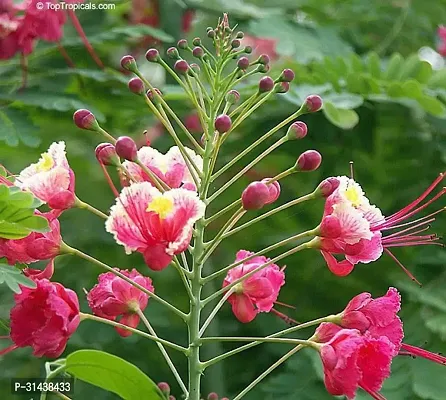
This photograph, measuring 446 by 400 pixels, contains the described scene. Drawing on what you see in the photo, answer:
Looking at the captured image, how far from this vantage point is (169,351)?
4.64 ft

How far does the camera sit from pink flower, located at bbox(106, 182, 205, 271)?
717mm

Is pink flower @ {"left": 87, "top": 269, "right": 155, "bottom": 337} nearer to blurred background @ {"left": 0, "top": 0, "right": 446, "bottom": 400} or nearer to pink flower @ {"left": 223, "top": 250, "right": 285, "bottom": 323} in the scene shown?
pink flower @ {"left": 223, "top": 250, "right": 285, "bottom": 323}

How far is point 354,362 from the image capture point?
729 mm

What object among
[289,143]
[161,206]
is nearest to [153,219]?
[161,206]

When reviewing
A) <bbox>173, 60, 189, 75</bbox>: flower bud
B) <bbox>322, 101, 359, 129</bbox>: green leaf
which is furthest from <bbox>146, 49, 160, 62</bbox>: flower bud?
<bbox>322, 101, 359, 129</bbox>: green leaf

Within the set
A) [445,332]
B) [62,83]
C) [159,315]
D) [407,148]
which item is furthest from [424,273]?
[62,83]

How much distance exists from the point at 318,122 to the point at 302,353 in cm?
43

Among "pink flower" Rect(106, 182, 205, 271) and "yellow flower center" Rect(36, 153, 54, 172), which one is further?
"yellow flower center" Rect(36, 153, 54, 172)

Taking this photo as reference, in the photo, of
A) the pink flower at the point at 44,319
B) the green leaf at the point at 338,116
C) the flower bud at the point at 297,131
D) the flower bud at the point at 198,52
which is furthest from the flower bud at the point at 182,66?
the green leaf at the point at 338,116

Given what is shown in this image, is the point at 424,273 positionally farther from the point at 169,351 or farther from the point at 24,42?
the point at 24,42

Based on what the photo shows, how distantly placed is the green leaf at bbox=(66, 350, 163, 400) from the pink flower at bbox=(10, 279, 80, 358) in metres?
0.04

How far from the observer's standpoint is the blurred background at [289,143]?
1160 mm

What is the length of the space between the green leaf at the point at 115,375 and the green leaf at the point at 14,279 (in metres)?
0.09

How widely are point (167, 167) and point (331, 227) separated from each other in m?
0.18
